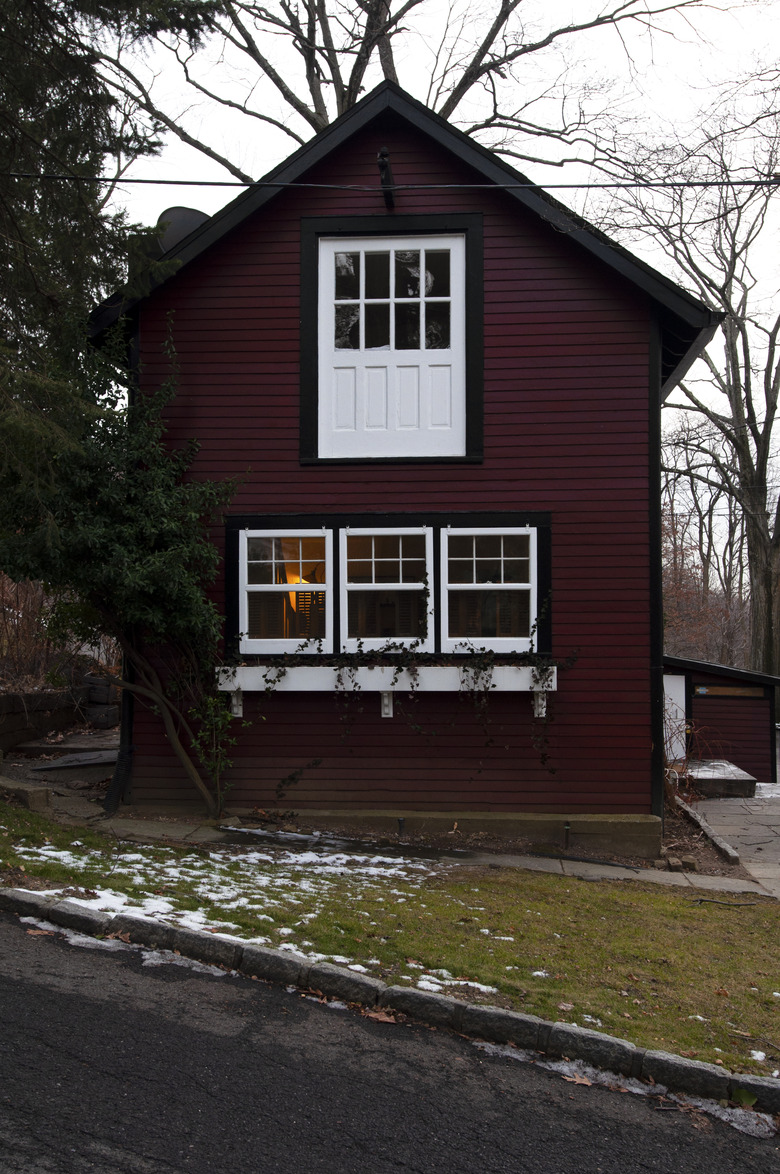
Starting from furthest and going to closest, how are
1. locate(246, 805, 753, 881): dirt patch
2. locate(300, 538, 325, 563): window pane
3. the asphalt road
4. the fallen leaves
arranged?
locate(300, 538, 325, 563): window pane → locate(246, 805, 753, 881): dirt patch → the fallen leaves → the asphalt road

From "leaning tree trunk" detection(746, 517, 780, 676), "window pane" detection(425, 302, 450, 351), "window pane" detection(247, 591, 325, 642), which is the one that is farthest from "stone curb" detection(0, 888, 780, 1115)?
"leaning tree trunk" detection(746, 517, 780, 676)

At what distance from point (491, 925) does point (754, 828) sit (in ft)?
22.1

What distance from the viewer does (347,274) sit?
1105 cm

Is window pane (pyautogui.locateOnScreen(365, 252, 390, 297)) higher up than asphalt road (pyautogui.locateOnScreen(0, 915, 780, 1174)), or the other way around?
window pane (pyautogui.locateOnScreen(365, 252, 390, 297))

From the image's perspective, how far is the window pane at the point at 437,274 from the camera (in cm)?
1097

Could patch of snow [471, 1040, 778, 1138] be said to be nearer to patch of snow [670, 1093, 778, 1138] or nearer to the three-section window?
patch of snow [670, 1093, 778, 1138]

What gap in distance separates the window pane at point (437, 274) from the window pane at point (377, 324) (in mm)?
559

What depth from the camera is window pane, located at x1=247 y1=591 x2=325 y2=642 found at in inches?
421

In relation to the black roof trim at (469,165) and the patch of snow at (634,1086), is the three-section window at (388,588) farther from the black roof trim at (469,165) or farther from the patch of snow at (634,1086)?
the patch of snow at (634,1086)

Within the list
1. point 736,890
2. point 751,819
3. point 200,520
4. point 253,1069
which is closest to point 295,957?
point 253,1069

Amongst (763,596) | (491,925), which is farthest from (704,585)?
(491,925)

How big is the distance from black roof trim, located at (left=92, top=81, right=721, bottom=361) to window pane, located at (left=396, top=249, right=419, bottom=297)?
1.18 m

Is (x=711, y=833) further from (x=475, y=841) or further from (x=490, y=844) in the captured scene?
(x=475, y=841)

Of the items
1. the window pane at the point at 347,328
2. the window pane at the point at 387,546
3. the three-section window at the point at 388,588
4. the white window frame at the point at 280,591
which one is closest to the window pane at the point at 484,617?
the three-section window at the point at 388,588
